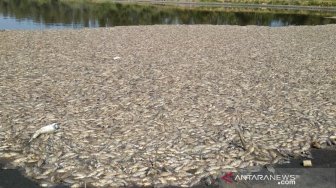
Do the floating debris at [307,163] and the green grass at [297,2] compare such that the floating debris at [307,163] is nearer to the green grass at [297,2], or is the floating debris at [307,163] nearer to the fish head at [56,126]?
the fish head at [56,126]

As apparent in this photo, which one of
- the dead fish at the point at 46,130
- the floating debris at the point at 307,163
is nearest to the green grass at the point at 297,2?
the floating debris at the point at 307,163

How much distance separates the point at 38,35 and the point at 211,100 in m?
18.4

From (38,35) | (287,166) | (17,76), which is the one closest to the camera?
(287,166)

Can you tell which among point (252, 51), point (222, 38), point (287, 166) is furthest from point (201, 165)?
point (222, 38)

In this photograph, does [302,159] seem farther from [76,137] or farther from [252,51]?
[252,51]

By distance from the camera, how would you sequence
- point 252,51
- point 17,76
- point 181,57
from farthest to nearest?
point 252,51 < point 181,57 < point 17,76

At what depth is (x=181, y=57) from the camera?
1698cm

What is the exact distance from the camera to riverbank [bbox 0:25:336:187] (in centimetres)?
715

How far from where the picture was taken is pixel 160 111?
9820 millimetres

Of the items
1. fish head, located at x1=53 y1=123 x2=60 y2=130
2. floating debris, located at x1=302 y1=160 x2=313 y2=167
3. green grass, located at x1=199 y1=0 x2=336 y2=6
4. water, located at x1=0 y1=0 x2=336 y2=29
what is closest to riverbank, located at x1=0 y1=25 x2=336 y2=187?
fish head, located at x1=53 y1=123 x2=60 y2=130

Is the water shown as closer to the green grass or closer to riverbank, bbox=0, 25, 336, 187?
the green grass

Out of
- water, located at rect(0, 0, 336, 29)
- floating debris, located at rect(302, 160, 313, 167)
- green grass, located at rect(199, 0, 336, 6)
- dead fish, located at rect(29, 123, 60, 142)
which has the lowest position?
dead fish, located at rect(29, 123, 60, 142)

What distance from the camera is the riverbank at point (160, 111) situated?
281 inches

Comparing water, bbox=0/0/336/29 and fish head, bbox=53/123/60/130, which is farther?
water, bbox=0/0/336/29
